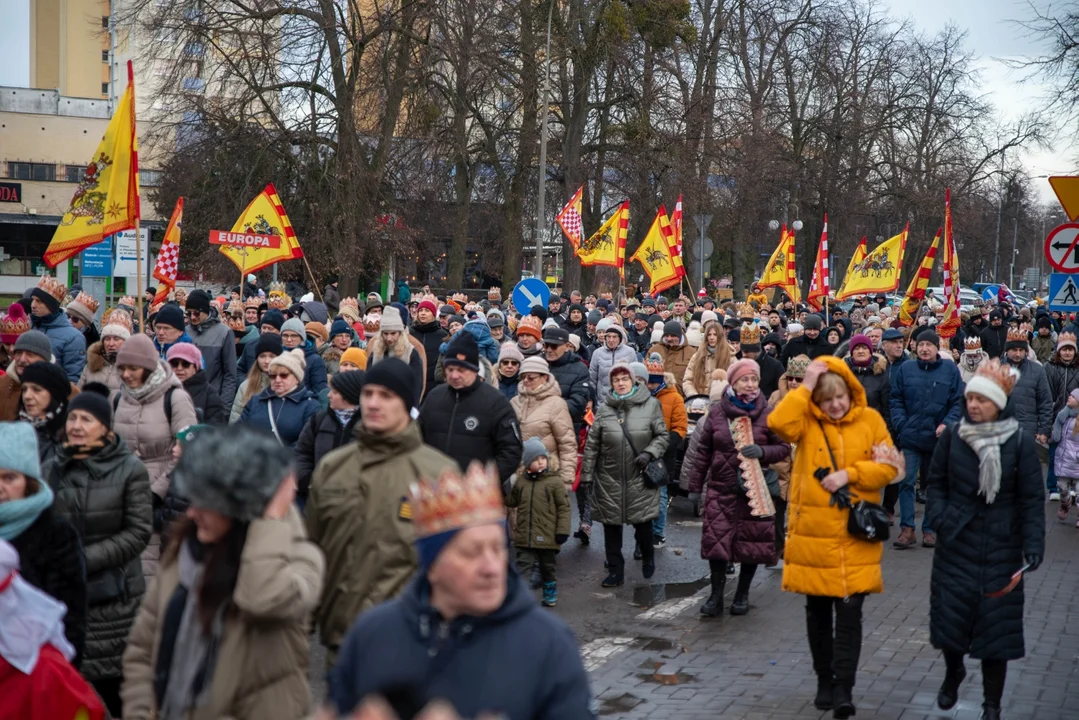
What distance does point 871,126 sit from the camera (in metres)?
49.3

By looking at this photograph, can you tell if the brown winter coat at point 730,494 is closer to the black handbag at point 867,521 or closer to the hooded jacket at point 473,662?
the black handbag at point 867,521

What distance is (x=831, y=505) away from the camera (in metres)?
6.56

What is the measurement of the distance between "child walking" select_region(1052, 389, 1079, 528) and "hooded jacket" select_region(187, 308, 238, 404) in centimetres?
832

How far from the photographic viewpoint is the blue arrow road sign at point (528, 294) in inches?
626

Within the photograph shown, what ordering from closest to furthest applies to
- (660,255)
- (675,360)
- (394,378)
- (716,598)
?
(394,378) < (716,598) < (675,360) < (660,255)

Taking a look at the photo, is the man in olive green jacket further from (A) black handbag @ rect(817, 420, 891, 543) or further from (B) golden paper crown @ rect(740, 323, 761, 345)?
(B) golden paper crown @ rect(740, 323, 761, 345)

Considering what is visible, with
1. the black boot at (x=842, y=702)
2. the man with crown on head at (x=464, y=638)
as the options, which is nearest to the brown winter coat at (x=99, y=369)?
the black boot at (x=842, y=702)

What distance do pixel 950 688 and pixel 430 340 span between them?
25.3ft

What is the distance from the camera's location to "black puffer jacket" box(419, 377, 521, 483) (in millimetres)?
7559

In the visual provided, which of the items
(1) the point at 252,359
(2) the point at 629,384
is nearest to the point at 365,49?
(1) the point at 252,359

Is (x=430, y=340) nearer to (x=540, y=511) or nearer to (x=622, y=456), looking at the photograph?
(x=622, y=456)

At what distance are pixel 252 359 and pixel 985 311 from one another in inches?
727

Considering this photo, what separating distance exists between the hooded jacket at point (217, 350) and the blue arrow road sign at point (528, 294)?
200 inches

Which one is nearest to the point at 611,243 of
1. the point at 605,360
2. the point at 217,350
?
the point at 605,360
